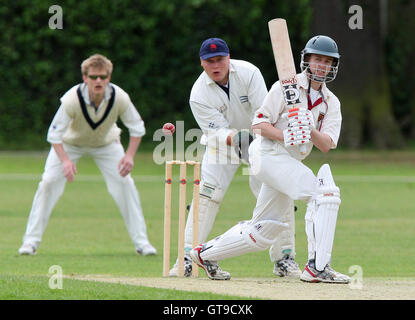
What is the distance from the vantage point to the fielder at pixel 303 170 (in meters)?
6.25

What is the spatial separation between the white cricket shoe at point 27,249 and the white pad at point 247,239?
258 centimetres

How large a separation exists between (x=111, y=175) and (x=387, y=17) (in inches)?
641

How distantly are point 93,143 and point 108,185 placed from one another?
42 centimetres

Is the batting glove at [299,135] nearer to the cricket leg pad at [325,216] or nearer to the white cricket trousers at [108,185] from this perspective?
the cricket leg pad at [325,216]

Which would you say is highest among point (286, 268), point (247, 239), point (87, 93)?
point (87, 93)

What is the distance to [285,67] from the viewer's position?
642 centimetres

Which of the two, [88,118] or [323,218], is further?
[88,118]

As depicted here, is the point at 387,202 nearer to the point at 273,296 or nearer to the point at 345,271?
the point at 345,271

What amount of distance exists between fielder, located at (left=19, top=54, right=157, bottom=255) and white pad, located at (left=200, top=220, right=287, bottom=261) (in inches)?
90.1

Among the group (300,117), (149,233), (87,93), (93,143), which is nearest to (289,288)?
(300,117)

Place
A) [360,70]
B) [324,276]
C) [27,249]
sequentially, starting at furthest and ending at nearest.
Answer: [360,70] → [27,249] → [324,276]

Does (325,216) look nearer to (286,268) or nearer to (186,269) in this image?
(286,268)

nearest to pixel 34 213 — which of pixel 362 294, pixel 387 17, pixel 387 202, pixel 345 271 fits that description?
pixel 345 271
